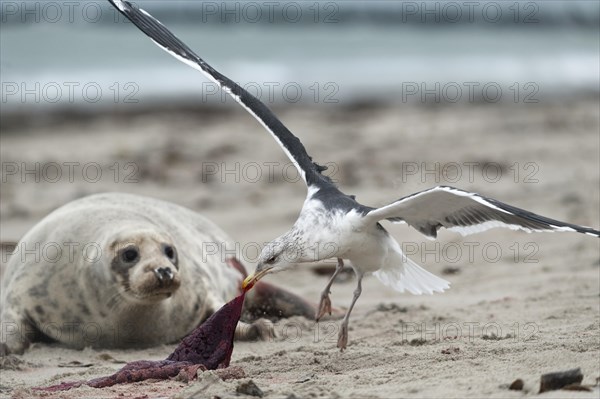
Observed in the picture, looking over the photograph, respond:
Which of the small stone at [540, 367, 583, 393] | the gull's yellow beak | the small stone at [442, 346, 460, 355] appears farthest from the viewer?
the gull's yellow beak

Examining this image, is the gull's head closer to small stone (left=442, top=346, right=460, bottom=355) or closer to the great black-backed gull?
the great black-backed gull

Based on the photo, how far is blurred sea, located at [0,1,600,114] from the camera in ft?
67.3

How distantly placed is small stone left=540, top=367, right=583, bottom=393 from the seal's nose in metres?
2.68

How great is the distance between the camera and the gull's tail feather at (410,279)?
6.57 metres

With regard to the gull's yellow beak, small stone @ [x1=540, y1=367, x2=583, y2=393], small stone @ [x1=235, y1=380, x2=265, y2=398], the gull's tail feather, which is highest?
the gull's yellow beak

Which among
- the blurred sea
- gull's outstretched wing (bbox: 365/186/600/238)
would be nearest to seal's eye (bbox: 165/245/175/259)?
gull's outstretched wing (bbox: 365/186/600/238)

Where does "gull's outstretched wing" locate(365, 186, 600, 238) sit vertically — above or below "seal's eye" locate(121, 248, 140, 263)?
above

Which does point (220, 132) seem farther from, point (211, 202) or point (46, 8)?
point (46, 8)

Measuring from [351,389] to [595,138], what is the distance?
9868 mm

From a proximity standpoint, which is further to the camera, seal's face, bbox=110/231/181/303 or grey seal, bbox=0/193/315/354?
grey seal, bbox=0/193/315/354

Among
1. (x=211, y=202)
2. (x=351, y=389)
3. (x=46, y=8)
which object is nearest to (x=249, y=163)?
(x=211, y=202)

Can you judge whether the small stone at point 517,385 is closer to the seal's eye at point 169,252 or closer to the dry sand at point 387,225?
the dry sand at point 387,225

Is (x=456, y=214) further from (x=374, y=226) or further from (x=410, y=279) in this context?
(x=410, y=279)

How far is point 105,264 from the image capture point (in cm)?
691
